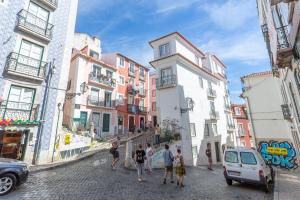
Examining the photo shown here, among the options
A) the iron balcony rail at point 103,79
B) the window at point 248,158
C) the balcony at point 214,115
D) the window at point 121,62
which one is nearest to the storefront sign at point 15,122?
the iron balcony rail at point 103,79

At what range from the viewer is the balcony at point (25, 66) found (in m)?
10.6

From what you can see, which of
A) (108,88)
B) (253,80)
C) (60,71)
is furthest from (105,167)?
(253,80)

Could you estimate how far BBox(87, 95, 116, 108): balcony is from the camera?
20203 mm

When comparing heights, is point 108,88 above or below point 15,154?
above

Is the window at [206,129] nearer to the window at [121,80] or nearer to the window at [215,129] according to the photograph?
the window at [215,129]

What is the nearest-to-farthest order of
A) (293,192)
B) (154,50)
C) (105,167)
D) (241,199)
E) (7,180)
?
(7,180) < (241,199) < (293,192) < (105,167) < (154,50)

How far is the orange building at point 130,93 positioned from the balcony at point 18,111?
1325 centimetres

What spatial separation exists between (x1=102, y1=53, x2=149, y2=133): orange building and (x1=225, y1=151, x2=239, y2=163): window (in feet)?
56.3

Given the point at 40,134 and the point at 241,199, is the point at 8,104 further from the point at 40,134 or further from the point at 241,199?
the point at 241,199

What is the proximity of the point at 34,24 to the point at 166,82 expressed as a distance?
12.9 m

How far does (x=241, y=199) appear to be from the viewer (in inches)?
253

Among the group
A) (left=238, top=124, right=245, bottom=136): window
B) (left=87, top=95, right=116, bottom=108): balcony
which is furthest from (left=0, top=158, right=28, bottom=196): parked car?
(left=238, top=124, right=245, bottom=136): window

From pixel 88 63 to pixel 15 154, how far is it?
13427mm

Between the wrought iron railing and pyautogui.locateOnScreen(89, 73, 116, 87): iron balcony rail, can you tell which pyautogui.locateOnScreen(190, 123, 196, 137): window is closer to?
pyautogui.locateOnScreen(89, 73, 116, 87): iron balcony rail
